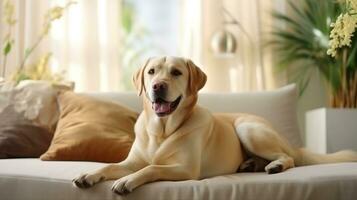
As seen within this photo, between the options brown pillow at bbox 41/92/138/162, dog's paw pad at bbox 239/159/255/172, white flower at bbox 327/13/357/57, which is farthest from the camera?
brown pillow at bbox 41/92/138/162

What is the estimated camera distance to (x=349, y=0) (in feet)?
4.30

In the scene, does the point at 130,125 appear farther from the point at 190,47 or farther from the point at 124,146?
the point at 190,47

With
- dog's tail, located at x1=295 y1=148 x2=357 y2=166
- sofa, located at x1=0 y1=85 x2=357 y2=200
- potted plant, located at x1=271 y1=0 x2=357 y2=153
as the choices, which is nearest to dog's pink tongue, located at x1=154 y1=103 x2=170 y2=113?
sofa, located at x1=0 y1=85 x2=357 y2=200

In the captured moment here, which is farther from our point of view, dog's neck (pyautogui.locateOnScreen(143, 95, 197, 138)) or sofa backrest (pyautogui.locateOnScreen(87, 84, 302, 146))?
sofa backrest (pyautogui.locateOnScreen(87, 84, 302, 146))

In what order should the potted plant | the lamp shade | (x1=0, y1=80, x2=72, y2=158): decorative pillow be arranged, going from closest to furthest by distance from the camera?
(x1=0, y1=80, x2=72, y2=158): decorative pillow, the potted plant, the lamp shade

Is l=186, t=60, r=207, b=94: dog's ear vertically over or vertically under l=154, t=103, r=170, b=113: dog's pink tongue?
over

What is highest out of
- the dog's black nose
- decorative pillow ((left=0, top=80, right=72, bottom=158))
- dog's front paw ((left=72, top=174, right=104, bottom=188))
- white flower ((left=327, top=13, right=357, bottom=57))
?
white flower ((left=327, top=13, right=357, bottom=57))

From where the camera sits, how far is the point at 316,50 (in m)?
3.48

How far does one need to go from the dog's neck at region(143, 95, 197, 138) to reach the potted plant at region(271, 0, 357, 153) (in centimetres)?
124

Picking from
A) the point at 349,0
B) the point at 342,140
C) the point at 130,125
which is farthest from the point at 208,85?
the point at 349,0

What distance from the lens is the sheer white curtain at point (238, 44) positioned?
3660 mm

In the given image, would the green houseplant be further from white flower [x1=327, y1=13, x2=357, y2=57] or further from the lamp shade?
white flower [x1=327, y1=13, x2=357, y2=57]

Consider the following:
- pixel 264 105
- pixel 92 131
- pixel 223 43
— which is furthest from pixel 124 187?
pixel 223 43

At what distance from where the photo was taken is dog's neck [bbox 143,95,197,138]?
197 cm
